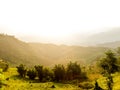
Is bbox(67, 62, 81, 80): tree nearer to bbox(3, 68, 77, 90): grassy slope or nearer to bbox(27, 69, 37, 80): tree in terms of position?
bbox(3, 68, 77, 90): grassy slope

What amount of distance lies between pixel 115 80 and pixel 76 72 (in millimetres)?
25135

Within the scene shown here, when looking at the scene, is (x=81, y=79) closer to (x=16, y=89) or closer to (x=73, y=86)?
(x=73, y=86)

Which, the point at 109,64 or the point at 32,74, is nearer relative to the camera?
the point at 109,64

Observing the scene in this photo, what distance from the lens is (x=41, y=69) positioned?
128 metres

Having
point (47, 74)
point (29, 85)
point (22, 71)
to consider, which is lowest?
point (29, 85)

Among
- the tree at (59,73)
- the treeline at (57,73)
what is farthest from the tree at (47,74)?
the tree at (59,73)

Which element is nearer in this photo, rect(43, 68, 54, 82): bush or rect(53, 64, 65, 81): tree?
rect(53, 64, 65, 81): tree

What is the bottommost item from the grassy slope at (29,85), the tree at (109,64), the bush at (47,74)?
the grassy slope at (29,85)

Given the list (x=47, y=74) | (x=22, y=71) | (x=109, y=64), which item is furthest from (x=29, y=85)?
(x=109, y=64)

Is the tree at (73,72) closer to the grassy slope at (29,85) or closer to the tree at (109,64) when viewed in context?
the grassy slope at (29,85)

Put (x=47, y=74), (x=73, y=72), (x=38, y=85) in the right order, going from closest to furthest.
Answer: (x=38, y=85) → (x=47, y=74) → (x=73, y=72)

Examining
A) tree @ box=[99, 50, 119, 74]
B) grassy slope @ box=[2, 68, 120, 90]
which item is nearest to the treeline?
grassy slope @ box=[2, 68, 120, 90]

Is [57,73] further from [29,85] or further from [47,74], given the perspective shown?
[29,85]

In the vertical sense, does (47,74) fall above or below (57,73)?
below
